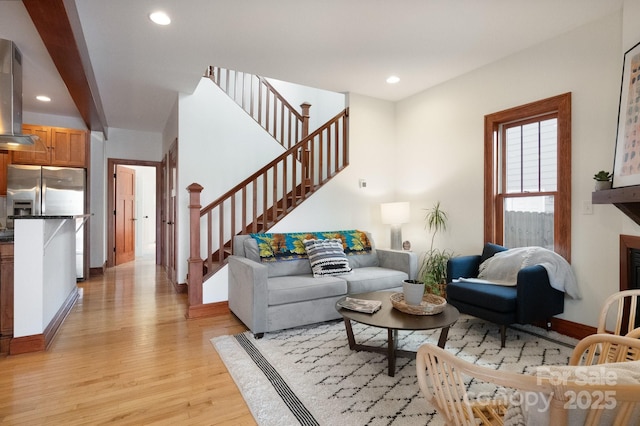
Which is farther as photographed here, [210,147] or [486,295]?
[210,147]

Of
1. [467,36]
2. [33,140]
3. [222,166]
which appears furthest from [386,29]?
[33,140]

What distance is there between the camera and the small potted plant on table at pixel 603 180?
2615 millimetres

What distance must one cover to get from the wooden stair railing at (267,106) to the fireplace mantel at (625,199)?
3.93 meters

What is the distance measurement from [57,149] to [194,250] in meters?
3.56

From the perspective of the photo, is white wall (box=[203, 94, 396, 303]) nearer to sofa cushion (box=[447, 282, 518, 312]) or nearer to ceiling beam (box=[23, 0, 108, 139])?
sofa cushion (box=[447, 282, 518, 312])

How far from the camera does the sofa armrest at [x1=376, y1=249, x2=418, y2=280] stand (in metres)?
3.86

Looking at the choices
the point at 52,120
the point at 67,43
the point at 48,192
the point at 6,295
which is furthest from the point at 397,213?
the point at 52,120

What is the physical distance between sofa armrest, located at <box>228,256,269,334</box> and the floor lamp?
2.04 m

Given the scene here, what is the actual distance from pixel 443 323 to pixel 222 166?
3.59m

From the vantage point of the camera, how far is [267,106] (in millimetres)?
5242

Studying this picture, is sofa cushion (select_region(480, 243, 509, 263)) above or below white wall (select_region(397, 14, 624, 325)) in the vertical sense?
below

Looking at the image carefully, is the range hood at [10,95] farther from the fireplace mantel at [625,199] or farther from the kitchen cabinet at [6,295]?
the fireplace mantel at [625,199]

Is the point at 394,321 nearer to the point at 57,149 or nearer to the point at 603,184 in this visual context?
the point at 603,184

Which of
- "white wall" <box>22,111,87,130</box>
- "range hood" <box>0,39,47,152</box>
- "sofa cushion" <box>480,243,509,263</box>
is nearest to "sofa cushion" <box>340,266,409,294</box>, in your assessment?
"sofa cushion" <box>480,243,509,263</box>
